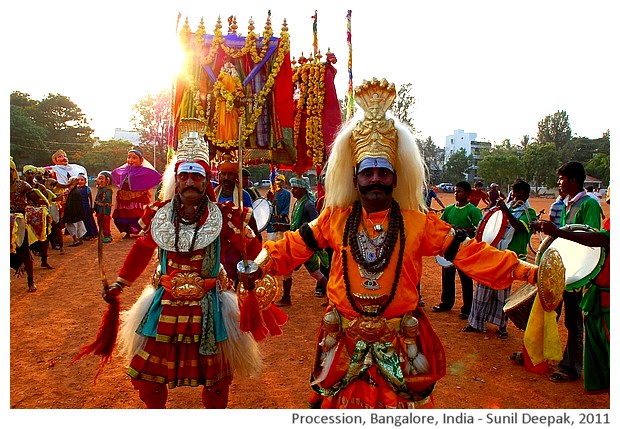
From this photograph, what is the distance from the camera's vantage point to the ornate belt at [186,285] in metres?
3.61

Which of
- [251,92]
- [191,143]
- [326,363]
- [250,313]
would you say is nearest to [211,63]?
[251,92]

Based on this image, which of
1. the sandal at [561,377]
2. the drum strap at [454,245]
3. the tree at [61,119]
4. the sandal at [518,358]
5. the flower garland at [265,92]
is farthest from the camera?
the tree at [61,119]

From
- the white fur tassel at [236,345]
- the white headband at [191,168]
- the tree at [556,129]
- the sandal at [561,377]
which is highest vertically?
the tree at [556,129]

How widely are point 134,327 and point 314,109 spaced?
5.59 m

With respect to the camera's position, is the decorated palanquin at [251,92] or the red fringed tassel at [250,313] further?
the decorated palanquin at [251,92]

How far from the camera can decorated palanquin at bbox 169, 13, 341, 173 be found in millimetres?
7312

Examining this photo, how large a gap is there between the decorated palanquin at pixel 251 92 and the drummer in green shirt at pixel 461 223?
2491 mm

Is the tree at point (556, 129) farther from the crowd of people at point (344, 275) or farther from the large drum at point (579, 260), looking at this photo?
the large drum at point (579, 260)

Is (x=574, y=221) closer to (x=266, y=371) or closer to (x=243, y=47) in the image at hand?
(x=266, y=371)

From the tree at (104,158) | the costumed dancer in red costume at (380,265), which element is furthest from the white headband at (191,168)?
the tree at (104,158)

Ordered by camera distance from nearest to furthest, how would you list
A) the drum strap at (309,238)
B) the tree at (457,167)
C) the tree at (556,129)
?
the drum strap at (309,238)
the tree at (457,167)
the tree at (556,129)

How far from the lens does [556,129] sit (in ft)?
236

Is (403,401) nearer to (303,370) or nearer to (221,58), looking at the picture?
(303,370)

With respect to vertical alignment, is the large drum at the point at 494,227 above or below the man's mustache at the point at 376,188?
below
